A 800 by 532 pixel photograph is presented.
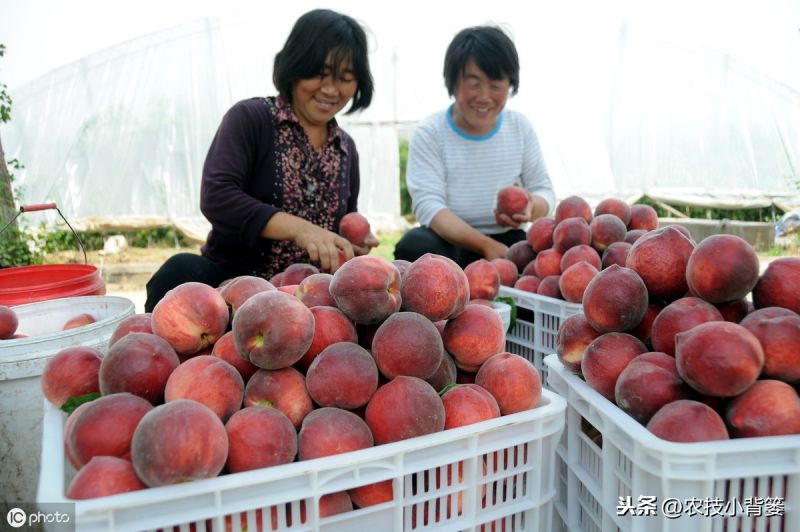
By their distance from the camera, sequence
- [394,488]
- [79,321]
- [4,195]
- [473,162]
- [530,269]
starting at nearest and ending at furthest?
[394,488] → [79,321] → [530,269] → [473,162] → [4,195]

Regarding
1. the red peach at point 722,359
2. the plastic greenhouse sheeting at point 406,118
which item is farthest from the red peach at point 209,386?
the plastic greenhouse sheeting at point 406,118

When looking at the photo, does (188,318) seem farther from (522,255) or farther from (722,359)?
(522,255)

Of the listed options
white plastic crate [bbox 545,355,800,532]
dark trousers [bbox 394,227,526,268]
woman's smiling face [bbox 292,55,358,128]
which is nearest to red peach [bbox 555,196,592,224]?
dark trousers [bbox 394,227,526,268]

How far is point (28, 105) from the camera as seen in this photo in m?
9.59

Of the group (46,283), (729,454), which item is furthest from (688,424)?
(46,283)

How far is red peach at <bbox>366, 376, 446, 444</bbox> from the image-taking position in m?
0.95

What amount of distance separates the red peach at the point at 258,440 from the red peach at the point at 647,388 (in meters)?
0.58

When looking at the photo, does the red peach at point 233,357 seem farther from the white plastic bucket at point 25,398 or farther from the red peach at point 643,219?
the red peach at point 643,219

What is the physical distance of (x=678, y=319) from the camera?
42.4 inches

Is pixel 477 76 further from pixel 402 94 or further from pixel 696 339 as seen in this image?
pixel 402 94

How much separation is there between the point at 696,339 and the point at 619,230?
47.9 inches

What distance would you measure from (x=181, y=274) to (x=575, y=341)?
1.72 meters

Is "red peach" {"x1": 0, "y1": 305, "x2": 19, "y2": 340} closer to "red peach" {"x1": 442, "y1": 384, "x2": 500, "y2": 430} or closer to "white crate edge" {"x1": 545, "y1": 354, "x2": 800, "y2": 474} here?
"red peach" {"x1": 442, "y1": 384, "x2": 500, "y2": 430}

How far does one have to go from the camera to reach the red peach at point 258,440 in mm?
892
